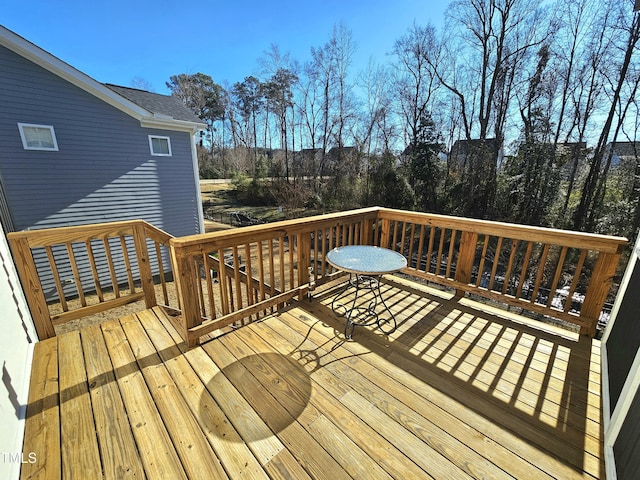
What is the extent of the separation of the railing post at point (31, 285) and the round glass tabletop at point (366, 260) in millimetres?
2479

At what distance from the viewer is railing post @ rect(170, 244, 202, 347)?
201cm

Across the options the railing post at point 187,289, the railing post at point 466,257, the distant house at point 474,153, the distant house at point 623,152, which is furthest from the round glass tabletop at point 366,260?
the distant house at point 623,152

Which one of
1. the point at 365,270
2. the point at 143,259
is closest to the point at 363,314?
the point at 365,270

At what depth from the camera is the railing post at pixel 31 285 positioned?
6.93ft

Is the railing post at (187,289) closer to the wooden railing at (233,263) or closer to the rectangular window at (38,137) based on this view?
the wooden railing at (233,263)

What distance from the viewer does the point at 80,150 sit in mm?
6098

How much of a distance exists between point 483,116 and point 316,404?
1272 cm

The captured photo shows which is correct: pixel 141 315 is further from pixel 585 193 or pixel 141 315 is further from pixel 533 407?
pixel 585 193

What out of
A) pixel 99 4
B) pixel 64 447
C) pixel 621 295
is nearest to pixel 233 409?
pixel 64 447

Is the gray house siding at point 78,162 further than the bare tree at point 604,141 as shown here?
No

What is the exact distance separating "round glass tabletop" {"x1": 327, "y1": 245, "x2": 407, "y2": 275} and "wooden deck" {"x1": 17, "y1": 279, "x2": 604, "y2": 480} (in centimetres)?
68

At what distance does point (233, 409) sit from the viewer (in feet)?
5.37

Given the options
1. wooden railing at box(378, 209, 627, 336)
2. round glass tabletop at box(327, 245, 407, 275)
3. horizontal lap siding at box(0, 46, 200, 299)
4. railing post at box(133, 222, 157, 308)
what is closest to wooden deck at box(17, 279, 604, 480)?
wooden railing at box(378, 209, 627, 336)

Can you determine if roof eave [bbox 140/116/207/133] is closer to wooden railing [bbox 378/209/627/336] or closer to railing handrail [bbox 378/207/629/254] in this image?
wooden railing [bbox 378/209/627/336]
